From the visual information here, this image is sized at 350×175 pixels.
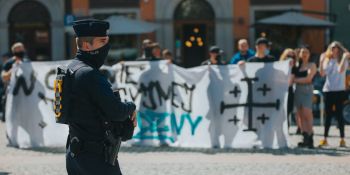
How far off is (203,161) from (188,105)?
2056mm

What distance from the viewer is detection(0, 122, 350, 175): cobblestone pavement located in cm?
1031

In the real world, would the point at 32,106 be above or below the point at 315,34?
below

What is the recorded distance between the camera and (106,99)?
5.49 meters

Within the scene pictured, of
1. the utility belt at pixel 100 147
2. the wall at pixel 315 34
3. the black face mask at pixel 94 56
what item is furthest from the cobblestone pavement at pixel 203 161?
the wall at pixel 315 34

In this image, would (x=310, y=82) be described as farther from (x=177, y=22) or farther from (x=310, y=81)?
(x=177, y=22)

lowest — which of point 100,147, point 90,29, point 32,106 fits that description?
point 32,106

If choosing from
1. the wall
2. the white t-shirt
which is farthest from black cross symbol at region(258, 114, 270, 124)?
the wall

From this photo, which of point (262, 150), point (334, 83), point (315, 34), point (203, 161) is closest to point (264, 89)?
point (262, 150)

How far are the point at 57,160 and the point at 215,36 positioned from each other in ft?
59.5

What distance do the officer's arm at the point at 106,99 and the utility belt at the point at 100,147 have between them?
0.58 feet

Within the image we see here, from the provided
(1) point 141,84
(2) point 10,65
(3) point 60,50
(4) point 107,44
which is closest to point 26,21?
(3) point 60,50

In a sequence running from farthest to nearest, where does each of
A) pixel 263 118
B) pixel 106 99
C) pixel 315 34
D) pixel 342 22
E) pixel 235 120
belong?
pixel 315 34 → pixel 342 22 → pixel 235 120 → pixel 263 118 → pixel 106 99

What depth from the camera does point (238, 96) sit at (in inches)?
507

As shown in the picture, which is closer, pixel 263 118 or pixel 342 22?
pixel 263 118
